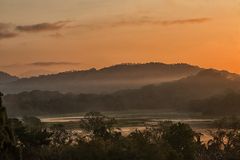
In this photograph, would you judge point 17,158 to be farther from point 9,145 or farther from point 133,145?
point 133,145

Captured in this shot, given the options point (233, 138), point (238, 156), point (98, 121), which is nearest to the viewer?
point (238, 156)

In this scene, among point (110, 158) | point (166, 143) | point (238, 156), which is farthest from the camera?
point (238, 156)

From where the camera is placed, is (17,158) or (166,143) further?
(166,143)

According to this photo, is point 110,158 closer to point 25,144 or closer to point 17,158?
point 25,144

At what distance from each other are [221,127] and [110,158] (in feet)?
143

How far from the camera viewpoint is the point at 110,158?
60656mm

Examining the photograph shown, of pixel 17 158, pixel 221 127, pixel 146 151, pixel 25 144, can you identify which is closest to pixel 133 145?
pixel 146 151

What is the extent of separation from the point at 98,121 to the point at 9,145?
51606mm

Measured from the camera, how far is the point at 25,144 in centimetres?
6316

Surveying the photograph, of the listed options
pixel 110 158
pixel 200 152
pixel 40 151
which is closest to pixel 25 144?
pixel 40 151

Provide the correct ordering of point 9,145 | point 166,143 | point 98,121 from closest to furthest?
point 9,145
point 166,143
point 98,121

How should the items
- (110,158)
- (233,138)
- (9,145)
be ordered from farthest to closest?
(233,138) < (110,158) < (9,145)

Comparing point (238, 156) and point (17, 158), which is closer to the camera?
point (17, 158)

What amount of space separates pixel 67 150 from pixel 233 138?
3047cm
